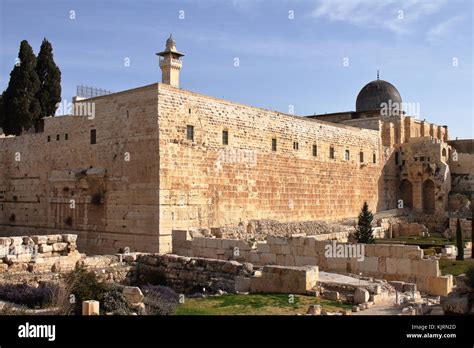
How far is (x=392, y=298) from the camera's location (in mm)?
10070

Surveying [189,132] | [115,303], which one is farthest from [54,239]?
[115,303]

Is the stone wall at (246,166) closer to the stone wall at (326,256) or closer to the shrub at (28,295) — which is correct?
the stone wall at (326,256)

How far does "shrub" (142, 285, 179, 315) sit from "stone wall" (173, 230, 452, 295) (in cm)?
275

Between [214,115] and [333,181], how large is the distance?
901 cm

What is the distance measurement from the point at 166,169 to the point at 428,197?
2124 centimetres

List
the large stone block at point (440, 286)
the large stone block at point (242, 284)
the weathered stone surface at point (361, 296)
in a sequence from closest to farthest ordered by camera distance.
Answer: the weathered stone surface at point (361, 296), the large stone block at point (440, 286), the large stone block at point (242, 284)

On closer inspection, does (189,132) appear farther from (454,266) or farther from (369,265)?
(454,266)

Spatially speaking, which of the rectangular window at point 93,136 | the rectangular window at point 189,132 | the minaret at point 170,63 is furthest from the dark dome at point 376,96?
the rectangular window at point 93,136

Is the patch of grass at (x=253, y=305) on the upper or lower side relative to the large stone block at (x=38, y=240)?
lower

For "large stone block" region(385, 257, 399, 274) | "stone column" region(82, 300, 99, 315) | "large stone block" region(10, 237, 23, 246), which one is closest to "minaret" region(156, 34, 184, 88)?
"large stone block" region(10, 237, 23, 246)

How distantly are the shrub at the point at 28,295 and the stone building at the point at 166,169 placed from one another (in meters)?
4.79

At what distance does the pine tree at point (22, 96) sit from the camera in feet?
84.4
